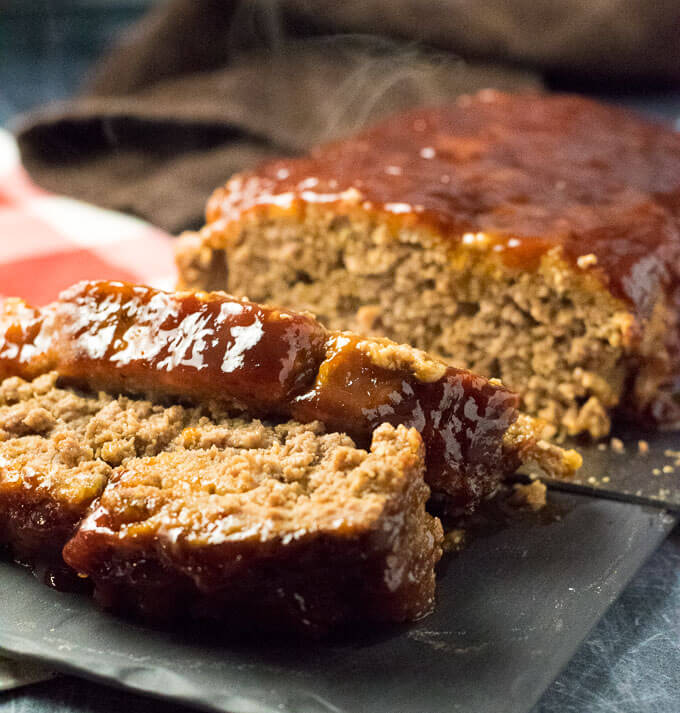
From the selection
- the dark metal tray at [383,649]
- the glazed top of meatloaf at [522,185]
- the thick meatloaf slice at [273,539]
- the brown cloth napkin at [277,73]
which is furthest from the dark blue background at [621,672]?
the brown cloth napkin at [277,73]

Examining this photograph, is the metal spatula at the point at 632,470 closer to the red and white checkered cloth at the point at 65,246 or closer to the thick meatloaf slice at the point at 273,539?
the thick meatloaf slice at the point at 273,539

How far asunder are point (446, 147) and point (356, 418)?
7.73 feet

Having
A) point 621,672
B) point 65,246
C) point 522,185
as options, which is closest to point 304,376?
point 621,672

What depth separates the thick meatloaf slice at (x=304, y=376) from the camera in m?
3.13

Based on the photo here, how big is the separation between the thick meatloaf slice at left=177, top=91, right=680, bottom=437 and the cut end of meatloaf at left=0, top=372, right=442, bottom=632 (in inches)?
54.1

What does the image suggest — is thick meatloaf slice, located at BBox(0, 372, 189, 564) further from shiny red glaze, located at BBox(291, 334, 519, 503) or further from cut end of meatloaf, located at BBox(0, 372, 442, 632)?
shiny red glaze, located at BBox(291, 334, 519, 503)

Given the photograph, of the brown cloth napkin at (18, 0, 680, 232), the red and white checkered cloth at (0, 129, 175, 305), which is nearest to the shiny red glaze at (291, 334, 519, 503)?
the red and white checkered cloth at (0, 129, 175, 305)

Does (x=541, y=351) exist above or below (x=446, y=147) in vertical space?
below

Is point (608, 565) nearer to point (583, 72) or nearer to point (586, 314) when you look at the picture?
point (586, 314)

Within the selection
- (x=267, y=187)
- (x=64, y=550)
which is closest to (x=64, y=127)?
(x=267, y=187)

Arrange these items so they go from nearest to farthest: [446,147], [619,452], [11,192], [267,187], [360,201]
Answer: [619,452], [360,201], [267,187], [446,147], [11,192]

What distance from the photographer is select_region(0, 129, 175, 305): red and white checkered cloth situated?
5695 millimetres

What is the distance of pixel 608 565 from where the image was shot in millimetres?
3248

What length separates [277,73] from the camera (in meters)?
7.46
